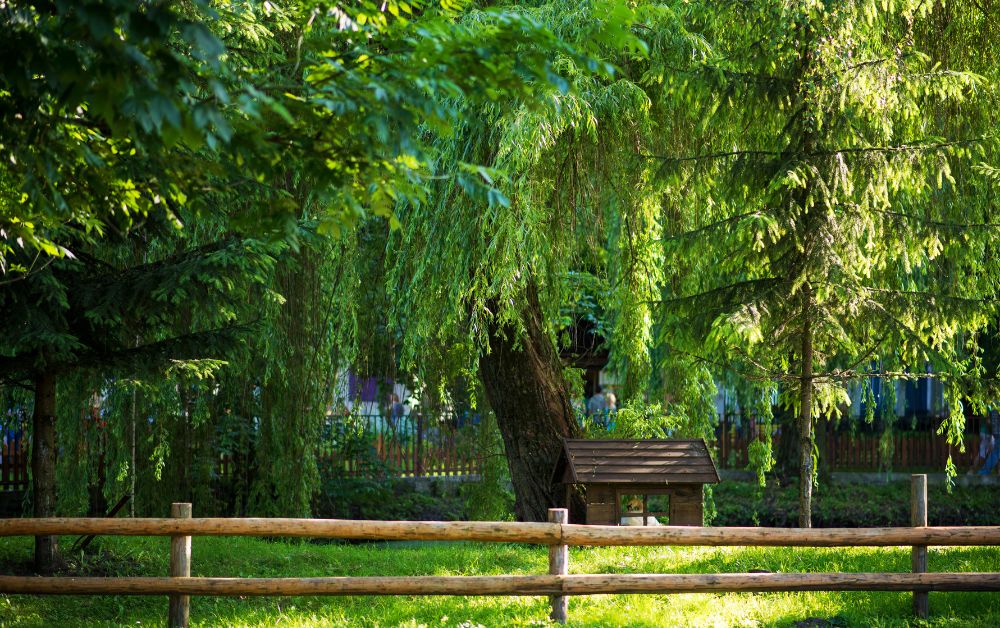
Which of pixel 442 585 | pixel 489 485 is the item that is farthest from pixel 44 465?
pixel 489 485

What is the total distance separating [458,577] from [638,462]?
11.4 ft

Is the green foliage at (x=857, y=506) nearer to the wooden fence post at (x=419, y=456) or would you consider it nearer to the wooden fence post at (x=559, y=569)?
the wooden fence post at (x=419, y=456)

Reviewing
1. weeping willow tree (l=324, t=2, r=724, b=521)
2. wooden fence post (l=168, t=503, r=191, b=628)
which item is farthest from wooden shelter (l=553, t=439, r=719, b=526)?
wooden fence post (l=168, t=503, r=191, b=628)

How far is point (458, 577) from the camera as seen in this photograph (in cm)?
803

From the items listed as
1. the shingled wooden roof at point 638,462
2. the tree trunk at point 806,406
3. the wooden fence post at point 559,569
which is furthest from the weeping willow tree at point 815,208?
the wooden fence post at point 559,569

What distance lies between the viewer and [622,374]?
1691cm

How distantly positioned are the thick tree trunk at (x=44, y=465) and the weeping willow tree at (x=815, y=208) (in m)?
6.08

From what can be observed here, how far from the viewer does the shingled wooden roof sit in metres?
10.9

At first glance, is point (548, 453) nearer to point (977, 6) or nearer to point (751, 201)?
point (751, 201)

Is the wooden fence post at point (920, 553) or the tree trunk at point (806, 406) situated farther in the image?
the tree trunk at point (806, 406)

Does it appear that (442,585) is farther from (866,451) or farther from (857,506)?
(866,451)

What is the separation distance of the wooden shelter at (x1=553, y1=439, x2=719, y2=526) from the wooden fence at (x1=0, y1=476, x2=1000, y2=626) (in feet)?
8.38

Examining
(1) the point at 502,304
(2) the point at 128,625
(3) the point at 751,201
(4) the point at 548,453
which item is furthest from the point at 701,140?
(2) the point at 128,625

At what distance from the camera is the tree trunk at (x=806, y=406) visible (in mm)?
9460
